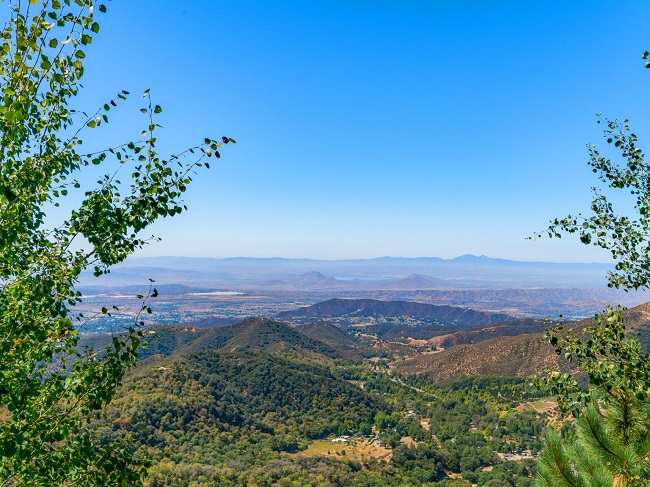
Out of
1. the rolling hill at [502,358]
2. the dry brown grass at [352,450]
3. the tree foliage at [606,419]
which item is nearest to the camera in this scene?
the tree foliage at [606,419]

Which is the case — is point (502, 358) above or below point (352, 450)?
above

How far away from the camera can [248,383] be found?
372ft

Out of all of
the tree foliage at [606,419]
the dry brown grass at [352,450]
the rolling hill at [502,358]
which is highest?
the tree foliage at [606,419]

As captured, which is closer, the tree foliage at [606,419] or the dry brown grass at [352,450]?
the tree foliage at [606,419]

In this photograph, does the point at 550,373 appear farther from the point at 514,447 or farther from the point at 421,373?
the point at 421,373

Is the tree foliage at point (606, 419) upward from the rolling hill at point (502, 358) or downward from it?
upward

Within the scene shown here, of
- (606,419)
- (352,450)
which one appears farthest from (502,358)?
(606,419)

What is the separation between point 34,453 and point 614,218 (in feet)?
29.4

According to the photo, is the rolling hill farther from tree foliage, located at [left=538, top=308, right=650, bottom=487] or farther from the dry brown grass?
tree foliage, located at [left=538, top=308, right=650, bottom=487]

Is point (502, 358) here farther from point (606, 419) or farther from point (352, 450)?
point (606, 419)

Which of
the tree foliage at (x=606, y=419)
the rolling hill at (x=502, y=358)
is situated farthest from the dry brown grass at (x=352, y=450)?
the tree foliage at (x=606, y=419)

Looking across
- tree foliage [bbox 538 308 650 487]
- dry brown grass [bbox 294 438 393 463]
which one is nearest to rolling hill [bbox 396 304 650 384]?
dry brown grass [bbox 294 438 393 463]

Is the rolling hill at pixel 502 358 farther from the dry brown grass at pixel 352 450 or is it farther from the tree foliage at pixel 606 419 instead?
the tree foliage at pixel 606 419

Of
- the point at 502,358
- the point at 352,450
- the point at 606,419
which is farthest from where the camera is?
the point at 502,358
